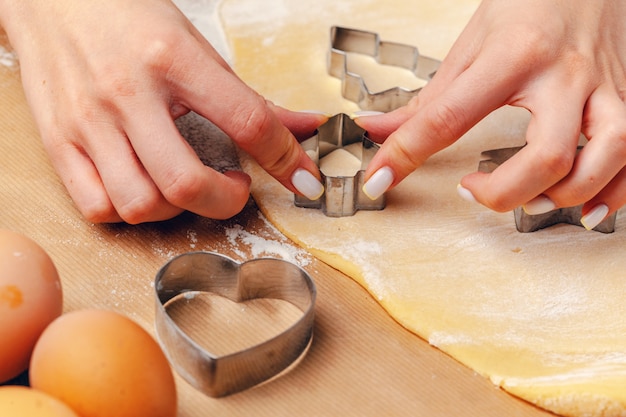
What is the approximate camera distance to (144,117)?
1.13 meters

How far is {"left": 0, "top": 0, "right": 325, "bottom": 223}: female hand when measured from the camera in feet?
3.72

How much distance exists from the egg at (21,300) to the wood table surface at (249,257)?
20cm

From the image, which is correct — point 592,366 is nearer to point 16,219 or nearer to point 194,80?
point 194,80

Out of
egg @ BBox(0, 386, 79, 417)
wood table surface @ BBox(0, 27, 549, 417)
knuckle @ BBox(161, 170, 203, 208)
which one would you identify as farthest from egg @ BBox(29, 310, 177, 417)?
knuckle @ BBox(161, 170, 203, 208)

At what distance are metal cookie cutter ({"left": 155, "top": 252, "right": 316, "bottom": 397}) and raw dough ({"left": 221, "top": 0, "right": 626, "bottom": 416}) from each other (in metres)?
0.12

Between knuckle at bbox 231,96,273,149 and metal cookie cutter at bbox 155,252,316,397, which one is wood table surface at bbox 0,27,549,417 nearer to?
metal cookie cutter at bbox 155,252,316,397

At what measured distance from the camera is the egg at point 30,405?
0.74 m

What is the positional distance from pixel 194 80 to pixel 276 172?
0.65ft

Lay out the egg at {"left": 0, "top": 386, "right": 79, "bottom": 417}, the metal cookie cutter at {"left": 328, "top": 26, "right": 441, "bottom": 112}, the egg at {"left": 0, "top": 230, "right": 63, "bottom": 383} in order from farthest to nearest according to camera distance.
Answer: the metal cookie cutter at {"left": 328, "top": 26, "right": 441, "bottom": 112} → the egg at {"left": 0, "top": 230, "right": 63, "bottom": 383} → the egg at {"left": 0, "top": 386, "right": 79, "bottom": 417}

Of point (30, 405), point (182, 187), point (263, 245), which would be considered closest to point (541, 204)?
point (263, 245)

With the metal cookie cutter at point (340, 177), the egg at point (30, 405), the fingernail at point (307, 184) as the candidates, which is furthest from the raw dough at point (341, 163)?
the egg at point (30, 405)

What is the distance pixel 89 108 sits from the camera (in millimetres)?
1193

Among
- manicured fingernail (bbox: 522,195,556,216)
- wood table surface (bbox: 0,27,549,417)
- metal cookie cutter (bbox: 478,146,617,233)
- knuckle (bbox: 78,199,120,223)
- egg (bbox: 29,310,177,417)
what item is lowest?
wood table surface (bbox: 0,27,549,417)

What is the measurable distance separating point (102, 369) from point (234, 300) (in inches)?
14.2
